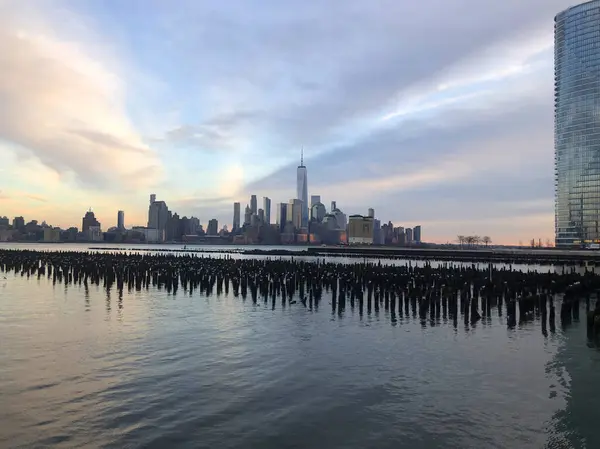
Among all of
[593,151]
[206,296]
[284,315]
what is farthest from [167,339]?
[593,151]

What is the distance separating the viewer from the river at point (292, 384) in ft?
32.0

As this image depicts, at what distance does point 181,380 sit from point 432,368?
8148 mm

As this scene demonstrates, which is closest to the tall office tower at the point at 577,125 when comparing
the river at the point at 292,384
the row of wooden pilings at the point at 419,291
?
the row of wooden pilings at the point at 419,291

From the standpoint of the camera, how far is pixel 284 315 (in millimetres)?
27031

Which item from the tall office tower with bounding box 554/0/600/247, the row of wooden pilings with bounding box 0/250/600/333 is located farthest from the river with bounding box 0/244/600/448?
the tall office tower with bounding box 554/0/600/247

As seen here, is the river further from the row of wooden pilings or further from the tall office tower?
the tall office tower

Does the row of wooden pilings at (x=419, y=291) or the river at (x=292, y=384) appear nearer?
the river at (x=292, y=384)

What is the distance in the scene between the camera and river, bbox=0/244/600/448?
976 centimetres

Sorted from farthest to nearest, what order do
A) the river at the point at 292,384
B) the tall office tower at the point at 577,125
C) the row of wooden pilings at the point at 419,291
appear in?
the tall office tower at the point at 577,125 < the row of wooden pilings at the point at 419,291 < the river at the point at 292,384

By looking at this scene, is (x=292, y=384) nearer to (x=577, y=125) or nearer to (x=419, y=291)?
(x=419, y=291)

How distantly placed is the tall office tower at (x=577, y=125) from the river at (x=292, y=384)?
15204cm

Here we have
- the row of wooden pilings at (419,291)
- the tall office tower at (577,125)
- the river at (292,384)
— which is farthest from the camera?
the tall office tower at (577,125)

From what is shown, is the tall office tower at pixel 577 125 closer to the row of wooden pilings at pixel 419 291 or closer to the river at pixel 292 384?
the row of wooden pilings at pixel 419 291

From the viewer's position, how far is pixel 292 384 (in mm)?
13438
